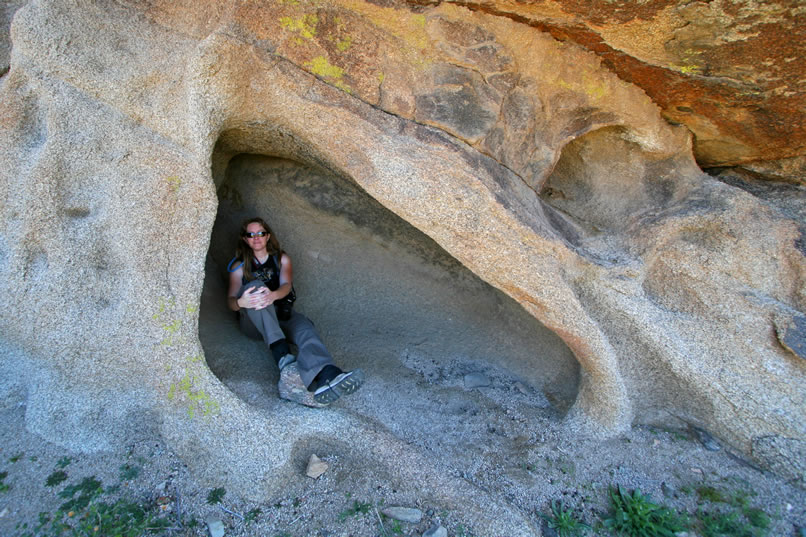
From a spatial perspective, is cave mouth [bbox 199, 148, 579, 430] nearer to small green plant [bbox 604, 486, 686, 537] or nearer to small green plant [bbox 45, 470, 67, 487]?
small green plant [bbox 604, 486, 686, 537]

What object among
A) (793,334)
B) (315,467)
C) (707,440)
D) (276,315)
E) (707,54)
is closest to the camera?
(707,54)

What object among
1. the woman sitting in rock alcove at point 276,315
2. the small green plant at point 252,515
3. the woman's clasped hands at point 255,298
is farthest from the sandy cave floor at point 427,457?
the woman's clasped hands at point 255,298

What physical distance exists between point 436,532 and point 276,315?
1239 millimetres

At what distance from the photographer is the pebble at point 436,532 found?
1.75 m

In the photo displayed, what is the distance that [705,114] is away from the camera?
6.98 ft

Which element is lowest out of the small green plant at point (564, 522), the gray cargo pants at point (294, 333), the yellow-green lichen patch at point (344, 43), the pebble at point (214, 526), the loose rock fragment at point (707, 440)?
the pebble at point (214, 526)

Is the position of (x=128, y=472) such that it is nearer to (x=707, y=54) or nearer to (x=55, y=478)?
(x=55, y=478)

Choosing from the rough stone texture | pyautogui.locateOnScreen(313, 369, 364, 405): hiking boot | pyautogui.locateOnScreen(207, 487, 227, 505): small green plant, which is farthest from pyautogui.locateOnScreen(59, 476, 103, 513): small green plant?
the rough stone texture

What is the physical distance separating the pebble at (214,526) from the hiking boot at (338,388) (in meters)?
0.56

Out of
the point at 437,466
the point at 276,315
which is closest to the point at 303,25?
the point at 276,315

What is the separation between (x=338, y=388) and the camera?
2064 mm

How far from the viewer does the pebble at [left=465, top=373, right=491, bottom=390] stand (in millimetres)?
2500

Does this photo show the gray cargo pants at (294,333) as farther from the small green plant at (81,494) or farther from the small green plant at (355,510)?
the small green plant at (81,494)

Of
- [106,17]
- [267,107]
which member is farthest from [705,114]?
[106,17]
